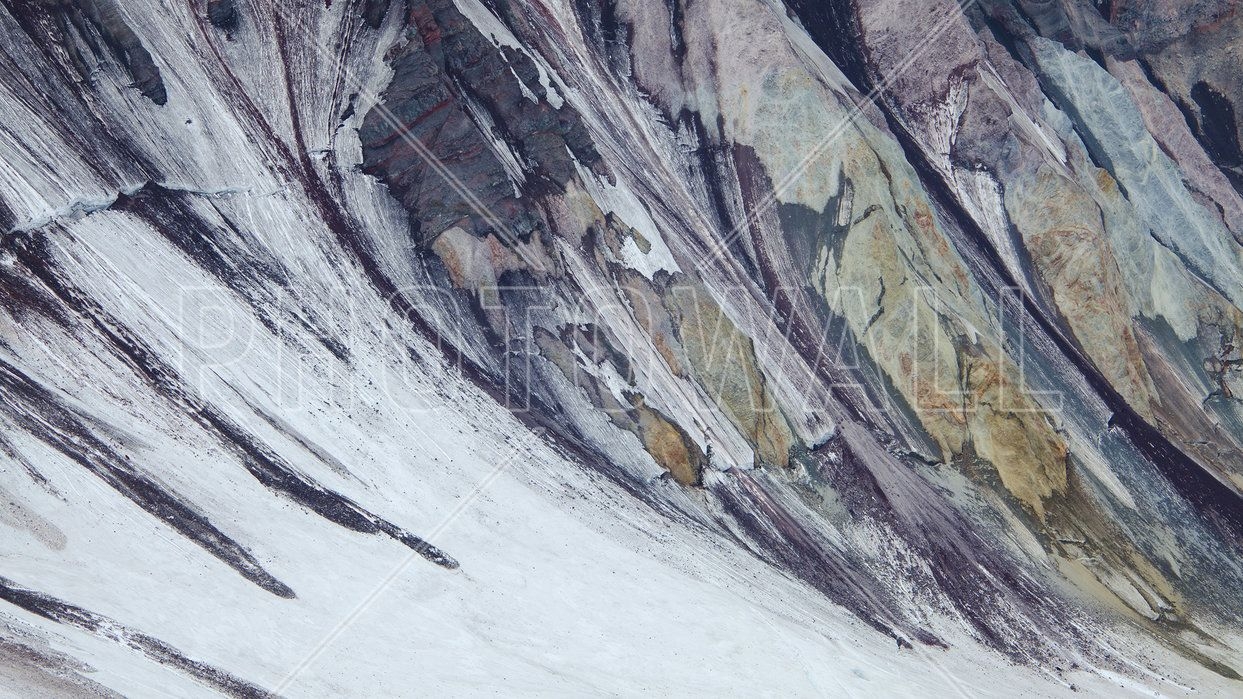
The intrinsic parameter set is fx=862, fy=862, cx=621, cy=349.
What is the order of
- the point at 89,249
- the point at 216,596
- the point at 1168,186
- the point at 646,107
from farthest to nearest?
the point at 1168,186 < the point at 646,107 < the point at 89,249 < the point at 216,596

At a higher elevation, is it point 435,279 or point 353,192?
point 353,192

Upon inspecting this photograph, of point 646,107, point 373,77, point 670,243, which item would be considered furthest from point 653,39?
point 373,77

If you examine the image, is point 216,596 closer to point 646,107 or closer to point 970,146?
point 646,107

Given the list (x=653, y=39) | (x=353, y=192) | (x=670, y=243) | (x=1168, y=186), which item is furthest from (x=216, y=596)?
(x=1168, y=186)

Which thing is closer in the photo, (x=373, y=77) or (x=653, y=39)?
(x=373, y=77)

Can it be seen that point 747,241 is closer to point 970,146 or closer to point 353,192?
point 970,146

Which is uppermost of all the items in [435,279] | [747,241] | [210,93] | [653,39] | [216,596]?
[653,39]

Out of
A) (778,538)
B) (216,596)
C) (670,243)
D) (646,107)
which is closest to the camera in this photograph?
(216,596)
